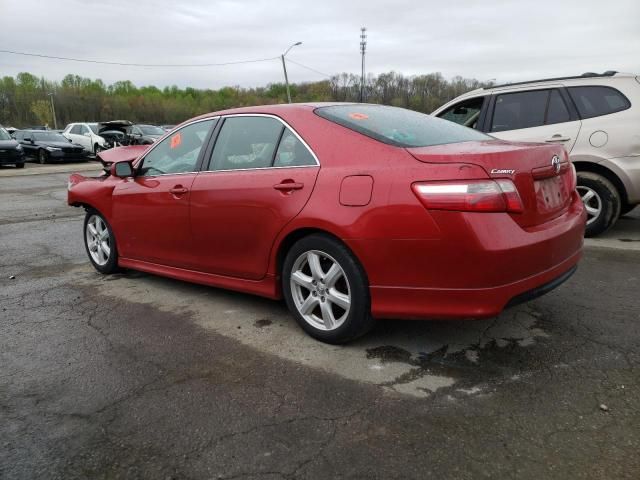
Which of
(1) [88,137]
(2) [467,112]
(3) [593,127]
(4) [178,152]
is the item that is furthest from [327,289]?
(1) [88,137]

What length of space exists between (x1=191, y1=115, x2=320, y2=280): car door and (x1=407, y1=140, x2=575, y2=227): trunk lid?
33.1 inches

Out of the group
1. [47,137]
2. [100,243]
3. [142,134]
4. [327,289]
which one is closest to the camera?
[327,289]

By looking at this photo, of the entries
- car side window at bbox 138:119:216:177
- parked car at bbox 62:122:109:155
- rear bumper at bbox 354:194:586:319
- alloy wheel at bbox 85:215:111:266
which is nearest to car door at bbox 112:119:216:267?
car side window at bbox 138:119:216:177

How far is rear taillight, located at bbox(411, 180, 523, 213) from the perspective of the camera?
2725 mm

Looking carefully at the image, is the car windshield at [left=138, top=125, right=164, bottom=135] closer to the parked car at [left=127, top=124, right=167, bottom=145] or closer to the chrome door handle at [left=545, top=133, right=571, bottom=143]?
the parked car at [left=127, top=124, right=167, bottom=145]

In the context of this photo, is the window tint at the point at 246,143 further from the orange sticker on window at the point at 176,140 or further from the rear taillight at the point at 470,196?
the rear taillight at the point at 470,196

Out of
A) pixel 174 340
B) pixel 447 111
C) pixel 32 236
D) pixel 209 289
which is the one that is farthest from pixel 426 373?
pixel 32 236

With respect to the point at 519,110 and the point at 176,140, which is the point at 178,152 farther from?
the point at 519,110

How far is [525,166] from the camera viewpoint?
2896mm

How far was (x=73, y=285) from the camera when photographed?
5004mm

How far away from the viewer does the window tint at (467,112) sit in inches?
273

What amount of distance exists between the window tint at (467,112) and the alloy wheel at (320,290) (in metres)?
4.35

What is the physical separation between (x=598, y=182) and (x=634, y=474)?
447 cm

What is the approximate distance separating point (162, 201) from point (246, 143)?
97cm
